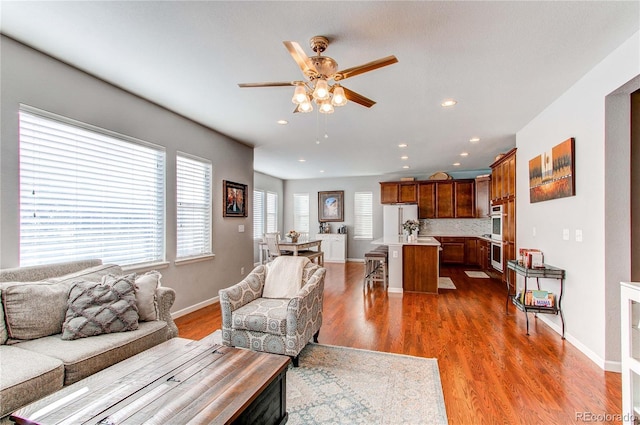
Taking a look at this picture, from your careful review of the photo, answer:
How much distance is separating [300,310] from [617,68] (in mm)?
3161

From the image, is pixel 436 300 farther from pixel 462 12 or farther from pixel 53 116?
pixel 53 116

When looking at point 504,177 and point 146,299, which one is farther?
point 504,177

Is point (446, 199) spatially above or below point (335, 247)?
above

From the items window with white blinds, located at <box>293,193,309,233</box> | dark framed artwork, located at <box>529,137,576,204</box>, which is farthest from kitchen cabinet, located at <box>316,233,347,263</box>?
dark framed artwork, located at <box>529,137,576,204</box>

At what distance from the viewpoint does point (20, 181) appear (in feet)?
7.59

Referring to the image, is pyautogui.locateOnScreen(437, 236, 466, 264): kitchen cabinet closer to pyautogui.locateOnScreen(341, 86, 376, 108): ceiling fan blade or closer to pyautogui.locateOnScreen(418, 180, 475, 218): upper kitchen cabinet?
pyautogui.locateOnScreen(418, 180, 475, 218): upper kitchen cabinet

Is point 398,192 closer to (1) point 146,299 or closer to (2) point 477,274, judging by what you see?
(2) point 477,274

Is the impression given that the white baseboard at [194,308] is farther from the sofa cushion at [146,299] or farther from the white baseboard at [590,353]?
the white baseboard at [590,353]

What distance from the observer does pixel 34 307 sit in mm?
1949

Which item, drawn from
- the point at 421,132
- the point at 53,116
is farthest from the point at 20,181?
the point at 421,132

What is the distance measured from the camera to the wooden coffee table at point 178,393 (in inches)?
48.6

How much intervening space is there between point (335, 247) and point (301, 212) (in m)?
1.70

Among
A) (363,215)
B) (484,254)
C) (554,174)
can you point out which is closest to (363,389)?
(554,174)

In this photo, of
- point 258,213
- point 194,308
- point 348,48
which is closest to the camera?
point 348,48
